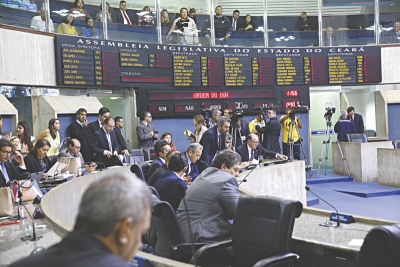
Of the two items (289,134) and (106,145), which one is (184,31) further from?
(106,145)

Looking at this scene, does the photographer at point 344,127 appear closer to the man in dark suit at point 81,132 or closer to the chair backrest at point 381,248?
the man in dark suit at point 81,132

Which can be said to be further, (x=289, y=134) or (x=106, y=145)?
(x=289, y=134)

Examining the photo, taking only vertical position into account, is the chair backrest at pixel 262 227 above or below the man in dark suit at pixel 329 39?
below

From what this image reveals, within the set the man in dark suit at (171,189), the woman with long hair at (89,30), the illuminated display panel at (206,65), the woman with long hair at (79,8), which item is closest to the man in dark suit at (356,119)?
the illuminated display panel at (206,65)

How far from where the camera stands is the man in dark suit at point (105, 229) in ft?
4.07

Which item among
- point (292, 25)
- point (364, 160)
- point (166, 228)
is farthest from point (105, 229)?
point (292, 25)

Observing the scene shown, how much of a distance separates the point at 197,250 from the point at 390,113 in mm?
11106

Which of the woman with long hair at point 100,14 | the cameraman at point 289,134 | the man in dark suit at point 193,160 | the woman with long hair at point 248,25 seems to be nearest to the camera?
the man in dark suit at point 193,160

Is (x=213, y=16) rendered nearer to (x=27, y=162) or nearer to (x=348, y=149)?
(x=348, y=149)

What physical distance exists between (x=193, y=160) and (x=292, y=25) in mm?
7735

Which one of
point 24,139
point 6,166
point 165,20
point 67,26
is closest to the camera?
point 6,166

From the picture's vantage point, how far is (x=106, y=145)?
7809mm

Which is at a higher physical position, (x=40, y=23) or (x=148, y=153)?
(x=40, y=23)

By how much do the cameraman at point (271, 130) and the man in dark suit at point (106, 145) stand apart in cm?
295
